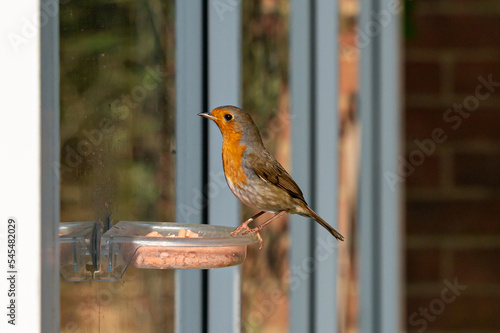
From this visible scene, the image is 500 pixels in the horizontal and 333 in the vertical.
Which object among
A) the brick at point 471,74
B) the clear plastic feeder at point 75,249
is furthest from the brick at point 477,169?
the clear plastic feeder at point 75,249

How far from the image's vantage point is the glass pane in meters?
0.86

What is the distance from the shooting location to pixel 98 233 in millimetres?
1079

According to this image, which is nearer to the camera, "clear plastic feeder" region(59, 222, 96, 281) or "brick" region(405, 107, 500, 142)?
"clear plastic feeder" region(59, 222, 96, 281)

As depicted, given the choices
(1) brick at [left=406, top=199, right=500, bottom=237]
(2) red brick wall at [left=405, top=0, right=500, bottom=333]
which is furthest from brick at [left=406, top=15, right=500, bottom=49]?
(1) brick at [left=406, top=199, right=500, bottom=237]

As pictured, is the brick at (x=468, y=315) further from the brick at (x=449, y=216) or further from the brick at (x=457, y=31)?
the brick at (x=457, y=31)

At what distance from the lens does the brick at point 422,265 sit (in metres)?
2.94

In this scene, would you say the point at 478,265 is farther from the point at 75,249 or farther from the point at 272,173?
the point at 75,249

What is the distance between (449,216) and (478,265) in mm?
214

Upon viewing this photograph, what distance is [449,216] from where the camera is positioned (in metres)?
2.96

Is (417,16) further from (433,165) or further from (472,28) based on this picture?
(433,165)

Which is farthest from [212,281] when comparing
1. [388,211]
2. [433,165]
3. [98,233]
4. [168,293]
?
[433,165]

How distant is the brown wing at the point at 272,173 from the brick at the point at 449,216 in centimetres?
147

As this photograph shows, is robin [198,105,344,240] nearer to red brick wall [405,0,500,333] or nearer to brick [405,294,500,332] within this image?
red brick wall [405,0,500,333]

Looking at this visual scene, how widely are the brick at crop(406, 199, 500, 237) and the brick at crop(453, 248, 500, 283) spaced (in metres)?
0.09
